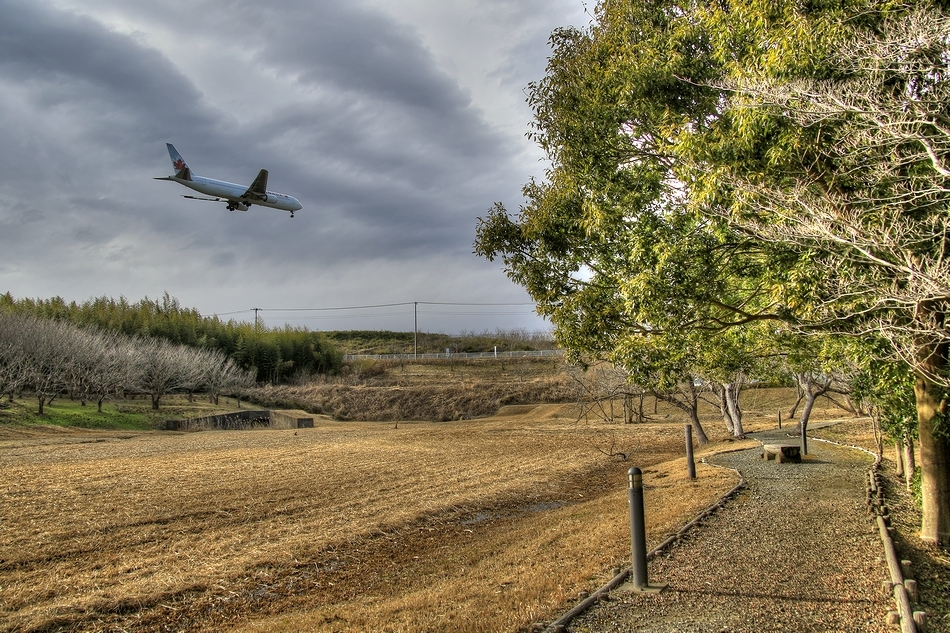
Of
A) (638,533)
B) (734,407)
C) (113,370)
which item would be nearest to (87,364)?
(113,370)

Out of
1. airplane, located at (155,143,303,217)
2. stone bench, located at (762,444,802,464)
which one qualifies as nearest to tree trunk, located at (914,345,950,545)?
stone bench, located at (762,444,802,464)

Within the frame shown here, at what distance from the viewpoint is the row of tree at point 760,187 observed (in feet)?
19.1

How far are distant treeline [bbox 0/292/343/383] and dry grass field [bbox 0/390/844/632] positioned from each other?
178ft

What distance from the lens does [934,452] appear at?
707cm

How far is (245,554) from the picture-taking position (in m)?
9.00

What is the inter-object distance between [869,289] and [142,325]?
77378 mm

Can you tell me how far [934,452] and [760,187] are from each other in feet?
12.2

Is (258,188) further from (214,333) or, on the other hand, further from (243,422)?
(214,333)

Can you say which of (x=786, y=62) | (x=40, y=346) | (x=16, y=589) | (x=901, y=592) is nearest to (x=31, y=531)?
(x=16, y=589)

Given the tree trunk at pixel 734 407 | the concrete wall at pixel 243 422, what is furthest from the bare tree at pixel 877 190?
the concrete wall at pixel 243 422

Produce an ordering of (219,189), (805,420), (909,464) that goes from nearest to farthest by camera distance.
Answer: (909,464) < (805,420) < (219,189)

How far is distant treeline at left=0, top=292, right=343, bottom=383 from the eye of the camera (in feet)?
221

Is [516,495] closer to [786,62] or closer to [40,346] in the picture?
[786,62]

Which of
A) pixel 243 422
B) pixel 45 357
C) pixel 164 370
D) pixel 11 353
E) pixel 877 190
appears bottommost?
Answer: pixel 243 422
